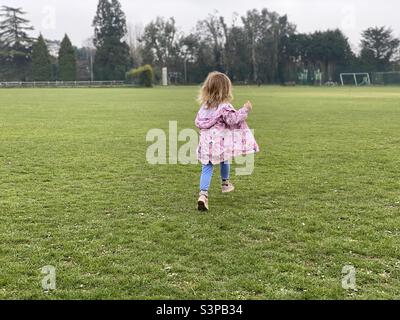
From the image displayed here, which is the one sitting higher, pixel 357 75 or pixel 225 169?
pixel 357 75

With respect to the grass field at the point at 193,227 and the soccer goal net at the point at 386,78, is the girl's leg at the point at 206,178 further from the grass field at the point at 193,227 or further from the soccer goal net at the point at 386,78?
the soccer goal net at the point at 386,78

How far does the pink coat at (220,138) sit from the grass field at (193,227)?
2.51 ft

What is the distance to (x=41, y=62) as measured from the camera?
87625 millimetres

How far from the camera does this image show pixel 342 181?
8688 millimetres

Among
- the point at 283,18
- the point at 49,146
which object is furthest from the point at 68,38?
the point at 49,146

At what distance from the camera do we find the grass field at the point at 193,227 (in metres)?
4.34

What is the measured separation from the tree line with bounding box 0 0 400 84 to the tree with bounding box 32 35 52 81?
2772mm

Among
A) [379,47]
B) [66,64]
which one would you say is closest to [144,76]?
[66,64]

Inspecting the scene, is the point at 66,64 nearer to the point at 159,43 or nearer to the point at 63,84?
→ the point at 63,84

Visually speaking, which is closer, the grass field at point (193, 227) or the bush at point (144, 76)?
the grass field at point (193, 227)

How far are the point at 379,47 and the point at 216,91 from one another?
319 ft

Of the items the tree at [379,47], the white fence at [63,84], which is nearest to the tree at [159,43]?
the white fence at [63,84]

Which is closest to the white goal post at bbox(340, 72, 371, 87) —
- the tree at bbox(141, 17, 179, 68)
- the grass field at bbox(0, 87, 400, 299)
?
the tree at bbox(141, 17, 179, 68)

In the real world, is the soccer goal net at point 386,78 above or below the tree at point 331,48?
below
